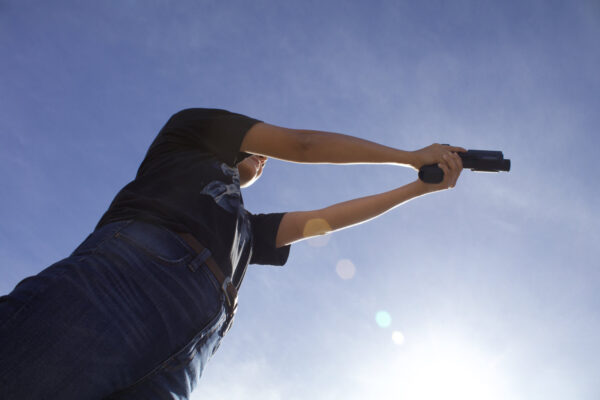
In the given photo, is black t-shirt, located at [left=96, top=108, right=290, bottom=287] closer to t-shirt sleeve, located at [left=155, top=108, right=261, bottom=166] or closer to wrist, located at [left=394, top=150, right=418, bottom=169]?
t-shirt sleeve, located at [left=155, top=108, right=261, bottom=166]

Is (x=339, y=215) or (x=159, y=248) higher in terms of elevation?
(x=339, y=215)

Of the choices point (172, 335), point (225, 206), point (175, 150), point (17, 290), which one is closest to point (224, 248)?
point (225, 206)

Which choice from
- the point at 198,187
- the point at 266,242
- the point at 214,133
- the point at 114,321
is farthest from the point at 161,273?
the point at 266,242

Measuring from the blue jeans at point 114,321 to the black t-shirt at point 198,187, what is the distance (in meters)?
0.14

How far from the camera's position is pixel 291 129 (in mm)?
2547

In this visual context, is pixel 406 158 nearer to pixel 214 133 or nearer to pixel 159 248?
pixel 214 133

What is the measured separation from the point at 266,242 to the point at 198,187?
962 mm

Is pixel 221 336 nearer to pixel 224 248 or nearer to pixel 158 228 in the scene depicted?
pixel 224 248

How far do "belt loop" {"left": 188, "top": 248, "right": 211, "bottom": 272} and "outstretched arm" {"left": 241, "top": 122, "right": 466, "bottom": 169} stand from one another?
0.83m

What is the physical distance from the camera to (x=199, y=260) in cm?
198

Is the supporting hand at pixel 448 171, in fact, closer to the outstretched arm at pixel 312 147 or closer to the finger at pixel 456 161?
the finger at pixel 456 161

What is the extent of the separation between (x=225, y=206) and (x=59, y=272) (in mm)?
963

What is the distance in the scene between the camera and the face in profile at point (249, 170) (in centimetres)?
345

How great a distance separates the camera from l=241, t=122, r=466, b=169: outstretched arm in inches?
96.8
